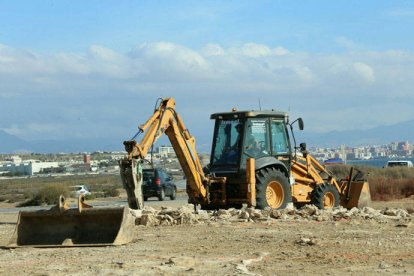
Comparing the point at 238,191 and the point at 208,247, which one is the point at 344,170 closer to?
the point at 238,191

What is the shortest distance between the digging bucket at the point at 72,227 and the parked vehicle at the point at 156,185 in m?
26.4

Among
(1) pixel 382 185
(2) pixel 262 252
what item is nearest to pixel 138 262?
(2) pixel 262 252

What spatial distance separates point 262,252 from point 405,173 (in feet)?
132

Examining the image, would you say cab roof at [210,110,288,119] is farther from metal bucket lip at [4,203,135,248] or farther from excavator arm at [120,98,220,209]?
metal bucket lip at [4,203,135,248]

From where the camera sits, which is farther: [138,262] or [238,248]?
[238,248]

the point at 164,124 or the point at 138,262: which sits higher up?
the point at 164,124

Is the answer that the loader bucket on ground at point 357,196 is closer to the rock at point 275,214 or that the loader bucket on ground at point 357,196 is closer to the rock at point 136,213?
the rock at point 275,214

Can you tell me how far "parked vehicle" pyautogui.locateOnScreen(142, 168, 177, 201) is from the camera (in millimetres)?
42250

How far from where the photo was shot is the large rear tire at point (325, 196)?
21969 mm

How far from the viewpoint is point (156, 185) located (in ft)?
139

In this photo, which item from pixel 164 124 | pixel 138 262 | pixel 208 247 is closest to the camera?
pixel 138 262

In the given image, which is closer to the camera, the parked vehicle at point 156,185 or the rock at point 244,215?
the rock at point 244,215

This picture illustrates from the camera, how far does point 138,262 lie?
12.2 metres

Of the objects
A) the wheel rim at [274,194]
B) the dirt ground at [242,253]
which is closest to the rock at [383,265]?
the dirt ground at [242,253]
